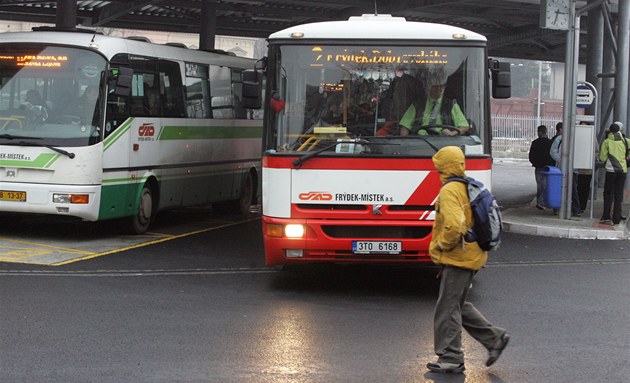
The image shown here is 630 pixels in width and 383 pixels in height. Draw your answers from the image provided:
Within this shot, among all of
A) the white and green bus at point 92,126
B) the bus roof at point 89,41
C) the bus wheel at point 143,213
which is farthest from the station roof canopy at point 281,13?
the bus wheel at point 143,213

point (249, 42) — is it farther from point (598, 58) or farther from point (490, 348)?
point (490, 348)

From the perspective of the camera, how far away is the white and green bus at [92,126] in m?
14.6

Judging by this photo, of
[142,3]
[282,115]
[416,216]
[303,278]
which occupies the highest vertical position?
[142,3]

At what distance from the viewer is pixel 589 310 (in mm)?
10664

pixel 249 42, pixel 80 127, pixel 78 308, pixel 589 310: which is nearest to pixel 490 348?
pixel 589 310

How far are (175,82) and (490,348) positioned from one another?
10.6 m

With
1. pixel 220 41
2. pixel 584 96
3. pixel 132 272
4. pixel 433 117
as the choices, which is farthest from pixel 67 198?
pixel 220 41

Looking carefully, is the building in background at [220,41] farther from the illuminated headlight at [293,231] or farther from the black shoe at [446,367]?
the black shoe at [446,367]

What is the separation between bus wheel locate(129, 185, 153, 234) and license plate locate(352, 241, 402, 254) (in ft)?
19.8

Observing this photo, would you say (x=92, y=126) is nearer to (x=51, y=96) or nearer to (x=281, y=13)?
(x=51, y=96)

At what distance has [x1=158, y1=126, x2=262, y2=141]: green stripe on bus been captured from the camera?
17062 mm

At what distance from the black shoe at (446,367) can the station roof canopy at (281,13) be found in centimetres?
1964

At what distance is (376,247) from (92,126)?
564cm

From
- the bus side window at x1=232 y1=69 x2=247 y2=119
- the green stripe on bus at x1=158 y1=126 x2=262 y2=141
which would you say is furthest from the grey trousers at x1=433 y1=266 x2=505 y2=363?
the bus side window at x1=232 y1=69 x2=247 y2=119
